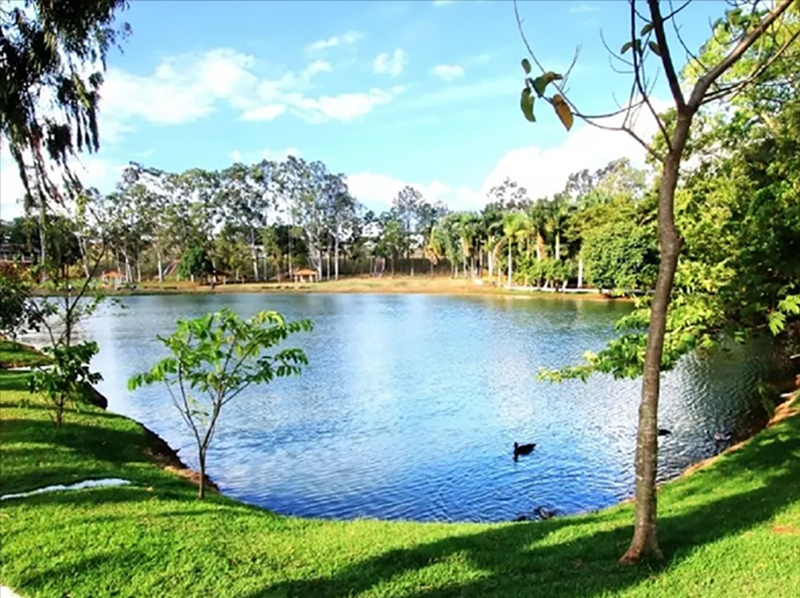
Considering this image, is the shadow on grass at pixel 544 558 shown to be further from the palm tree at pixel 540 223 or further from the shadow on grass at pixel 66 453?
the palm tree at pixel 540 223

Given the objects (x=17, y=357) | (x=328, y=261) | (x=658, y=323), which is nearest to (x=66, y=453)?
(x=658, y=323)

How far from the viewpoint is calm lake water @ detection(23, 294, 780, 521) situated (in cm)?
950

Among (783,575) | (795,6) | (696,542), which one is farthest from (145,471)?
(795,6)

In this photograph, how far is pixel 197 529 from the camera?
520cm

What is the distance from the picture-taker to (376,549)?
4.84 metres

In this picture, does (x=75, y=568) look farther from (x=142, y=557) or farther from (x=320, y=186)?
(x=320, y=186)

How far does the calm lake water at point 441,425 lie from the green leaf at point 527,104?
694 cm

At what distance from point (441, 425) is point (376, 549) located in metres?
8.50

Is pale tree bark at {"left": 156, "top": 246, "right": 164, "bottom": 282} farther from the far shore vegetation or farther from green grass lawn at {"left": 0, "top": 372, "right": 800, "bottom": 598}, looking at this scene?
green grass lawn at {"left": 0, "top": 372, "right": 800, "bottom": 598}

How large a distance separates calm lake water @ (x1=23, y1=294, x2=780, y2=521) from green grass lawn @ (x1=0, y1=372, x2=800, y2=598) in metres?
2.85

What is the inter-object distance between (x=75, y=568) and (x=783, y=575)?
178 inches

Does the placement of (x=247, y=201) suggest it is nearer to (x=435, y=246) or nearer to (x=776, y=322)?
(x=435, y=246)

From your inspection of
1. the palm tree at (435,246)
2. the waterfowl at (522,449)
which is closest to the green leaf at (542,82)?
the waterfowl at (522,449)

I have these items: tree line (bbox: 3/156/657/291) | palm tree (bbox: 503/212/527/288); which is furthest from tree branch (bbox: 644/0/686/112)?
palm tree (bbox: 503/212/527/288)
